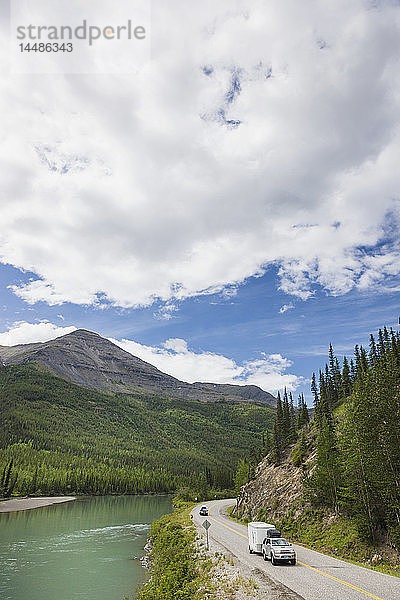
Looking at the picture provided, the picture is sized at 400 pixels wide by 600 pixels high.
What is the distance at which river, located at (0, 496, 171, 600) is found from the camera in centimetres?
3907

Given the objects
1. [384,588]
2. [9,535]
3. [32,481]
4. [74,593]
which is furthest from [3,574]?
[32,481]

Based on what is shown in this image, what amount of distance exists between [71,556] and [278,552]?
127 feet

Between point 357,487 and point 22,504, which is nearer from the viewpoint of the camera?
point 357,487

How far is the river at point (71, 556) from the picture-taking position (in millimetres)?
39066

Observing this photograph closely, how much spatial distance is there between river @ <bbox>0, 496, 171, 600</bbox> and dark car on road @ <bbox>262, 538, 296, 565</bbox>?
598 inches

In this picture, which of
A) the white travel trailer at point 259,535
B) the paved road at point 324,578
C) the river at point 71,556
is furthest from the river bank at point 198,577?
the river at point 71,556

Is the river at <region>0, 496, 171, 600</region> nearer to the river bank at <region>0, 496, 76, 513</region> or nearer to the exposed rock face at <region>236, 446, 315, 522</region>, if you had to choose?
the river bank at <region>0, 496, 76, 513</region>

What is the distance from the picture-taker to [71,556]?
5506 cm

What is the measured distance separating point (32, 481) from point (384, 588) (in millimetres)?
177531

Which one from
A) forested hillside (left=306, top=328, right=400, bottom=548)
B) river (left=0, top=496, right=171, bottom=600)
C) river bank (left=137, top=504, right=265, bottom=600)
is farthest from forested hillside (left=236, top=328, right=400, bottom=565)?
river (left=0, top=496, right=171, bottom=600)

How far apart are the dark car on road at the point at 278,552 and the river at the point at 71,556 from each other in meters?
15.2

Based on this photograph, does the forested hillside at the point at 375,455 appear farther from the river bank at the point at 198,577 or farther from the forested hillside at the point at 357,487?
the river bank at the point at 198,577

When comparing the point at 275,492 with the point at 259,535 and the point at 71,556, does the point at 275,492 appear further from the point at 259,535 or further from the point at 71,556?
the point at 71,556

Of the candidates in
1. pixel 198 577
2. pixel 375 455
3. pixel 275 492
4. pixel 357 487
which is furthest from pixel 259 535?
pixel 275 492
